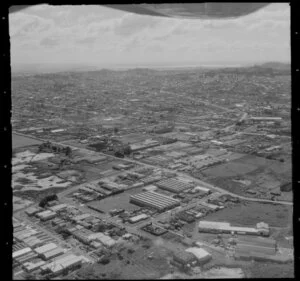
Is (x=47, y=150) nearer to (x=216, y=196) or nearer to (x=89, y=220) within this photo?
(x=89, y=220)

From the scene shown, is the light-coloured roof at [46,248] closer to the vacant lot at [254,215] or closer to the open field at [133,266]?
the open field at [133,266]

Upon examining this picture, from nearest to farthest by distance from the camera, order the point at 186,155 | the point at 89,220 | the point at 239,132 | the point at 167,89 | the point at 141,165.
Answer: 1. the point at 89,220
2. the point at 141,165
3. the point at 186,155
4. the point at 239,132
5. the point at 167,89

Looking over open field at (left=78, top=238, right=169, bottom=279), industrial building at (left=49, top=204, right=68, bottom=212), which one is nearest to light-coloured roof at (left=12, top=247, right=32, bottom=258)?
open field at (left=78, top=238, right=169, bottom=279)

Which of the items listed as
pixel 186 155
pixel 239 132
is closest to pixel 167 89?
pixel 239 132

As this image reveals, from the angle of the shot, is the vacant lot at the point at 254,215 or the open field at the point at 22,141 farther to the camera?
the open field at the point at 22,141

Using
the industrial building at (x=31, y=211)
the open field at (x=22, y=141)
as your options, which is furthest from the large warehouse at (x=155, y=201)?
the open field at (x=22, y=141)

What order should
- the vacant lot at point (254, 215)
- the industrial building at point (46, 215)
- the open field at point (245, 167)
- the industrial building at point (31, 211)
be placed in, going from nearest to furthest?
1. the vacant lot at point (254, 215)
2. the industrial building at point (46, 215)
3. the industrial building at point (31, 211)
4. the open field at point (245, 167)
